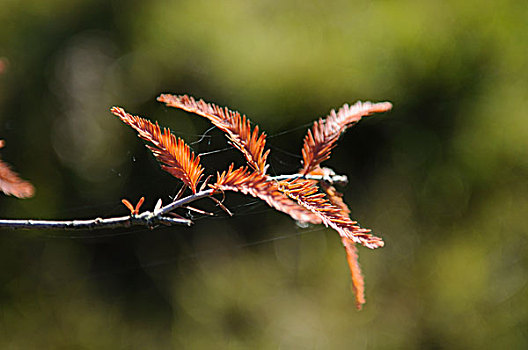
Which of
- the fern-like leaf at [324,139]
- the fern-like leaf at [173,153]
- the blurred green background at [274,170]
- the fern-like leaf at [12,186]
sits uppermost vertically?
the fern-like leaf at [173,153]

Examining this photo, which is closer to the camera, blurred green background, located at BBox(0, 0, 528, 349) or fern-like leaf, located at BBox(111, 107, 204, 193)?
fern-like leaf, located at BBox(111, 107, 204, 193)

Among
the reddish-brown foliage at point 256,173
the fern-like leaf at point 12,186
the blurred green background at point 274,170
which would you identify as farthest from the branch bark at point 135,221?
the blurred green background at point 274,170

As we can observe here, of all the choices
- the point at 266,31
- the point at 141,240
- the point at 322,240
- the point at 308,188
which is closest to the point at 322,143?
the point at 308,188

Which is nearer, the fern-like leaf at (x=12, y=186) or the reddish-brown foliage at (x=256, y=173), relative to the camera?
the reddish-brown foliage at (x=256, y=173)

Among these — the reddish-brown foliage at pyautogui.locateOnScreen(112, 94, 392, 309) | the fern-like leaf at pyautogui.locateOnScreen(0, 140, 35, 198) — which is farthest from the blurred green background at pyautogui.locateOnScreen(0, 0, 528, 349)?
the reddish-brown foliage at pyautogui.locateOnScreen(112, 94, 392, 309)

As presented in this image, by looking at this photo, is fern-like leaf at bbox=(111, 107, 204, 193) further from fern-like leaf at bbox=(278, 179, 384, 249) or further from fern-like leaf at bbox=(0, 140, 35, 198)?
fern-like leaf at bbox=(0, 140, 35, 198)

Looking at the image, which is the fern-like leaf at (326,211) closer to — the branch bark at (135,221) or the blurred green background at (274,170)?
the branch bark at (135,221)

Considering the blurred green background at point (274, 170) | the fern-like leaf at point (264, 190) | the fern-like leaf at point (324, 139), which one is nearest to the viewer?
the fern-like leaf at point (264, 190)
